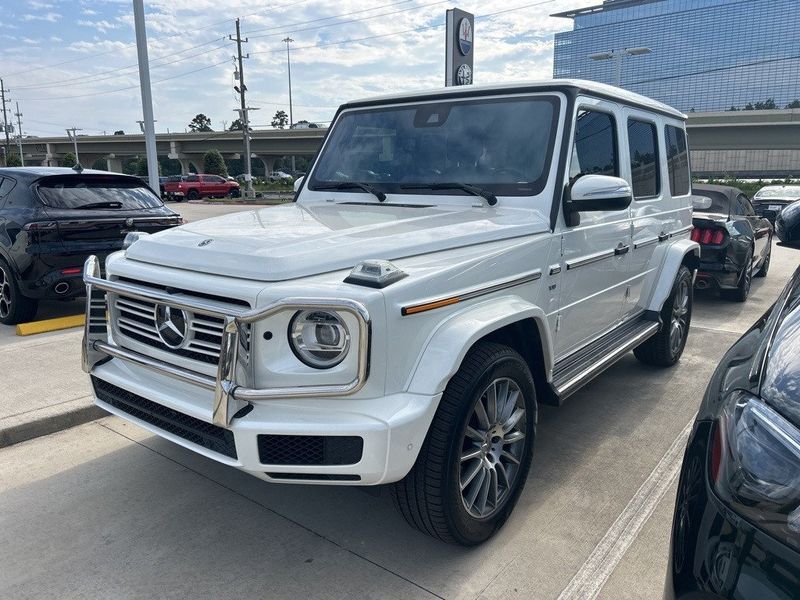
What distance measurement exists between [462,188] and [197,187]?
3793 cm

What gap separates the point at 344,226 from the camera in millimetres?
3088

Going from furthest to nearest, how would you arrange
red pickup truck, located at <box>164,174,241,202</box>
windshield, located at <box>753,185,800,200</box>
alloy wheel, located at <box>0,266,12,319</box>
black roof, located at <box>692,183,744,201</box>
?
red pickup truck, located at <box>164,174,241,202</box> < windshield, located at <box>753,185,800,200</box> < black roof, located at <box>692,183,744,201</box> < alloy wheel, located at <box>0,266,12,319</box>

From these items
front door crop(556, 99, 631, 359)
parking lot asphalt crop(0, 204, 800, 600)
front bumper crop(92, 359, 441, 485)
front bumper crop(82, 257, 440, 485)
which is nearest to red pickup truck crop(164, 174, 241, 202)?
parking lot asphalt crop(0, 204, 800, 600)

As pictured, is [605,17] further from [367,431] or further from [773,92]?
[367,431]

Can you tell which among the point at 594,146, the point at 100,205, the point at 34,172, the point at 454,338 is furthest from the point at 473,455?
the point at 34,172

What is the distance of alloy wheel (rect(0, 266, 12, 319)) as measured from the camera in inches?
263

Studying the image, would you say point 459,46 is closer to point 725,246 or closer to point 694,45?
point 725,246

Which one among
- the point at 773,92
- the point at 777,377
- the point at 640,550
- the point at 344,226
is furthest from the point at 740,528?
the point at 773,92

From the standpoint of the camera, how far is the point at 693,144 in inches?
1759

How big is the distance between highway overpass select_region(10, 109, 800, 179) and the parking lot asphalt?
15.1 feet

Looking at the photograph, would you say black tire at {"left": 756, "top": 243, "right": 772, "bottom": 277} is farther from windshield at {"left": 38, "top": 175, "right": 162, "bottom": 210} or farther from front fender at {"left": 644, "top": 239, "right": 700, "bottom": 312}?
windshield at {"left": 38, "top": 175, "right": 162, "bottom": 210}

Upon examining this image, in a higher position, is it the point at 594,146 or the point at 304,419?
the point at 594,146

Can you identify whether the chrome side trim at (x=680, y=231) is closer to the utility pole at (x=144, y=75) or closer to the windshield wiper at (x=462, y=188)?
the windshield wiper at (x=462, y=188)

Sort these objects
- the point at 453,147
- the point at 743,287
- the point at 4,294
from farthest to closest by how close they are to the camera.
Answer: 1. the point at 743,287
2. the point at 4,294
3. the point at 453,147
